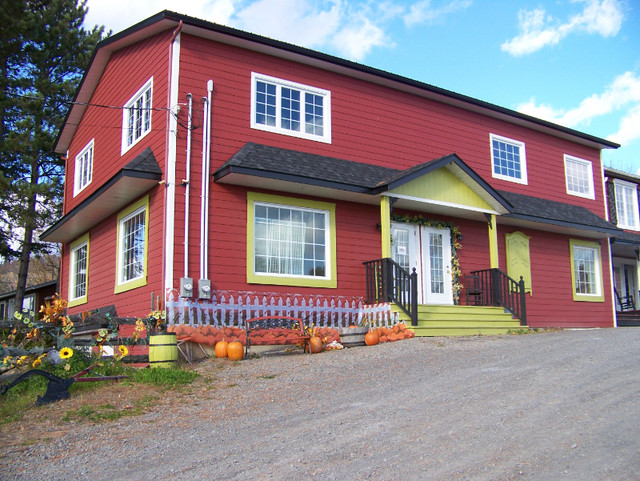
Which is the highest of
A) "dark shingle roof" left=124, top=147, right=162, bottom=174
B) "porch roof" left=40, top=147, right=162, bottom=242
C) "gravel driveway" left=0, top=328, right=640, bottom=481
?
"dark shingle roof" left=124, top=147, right=162, bottom=174

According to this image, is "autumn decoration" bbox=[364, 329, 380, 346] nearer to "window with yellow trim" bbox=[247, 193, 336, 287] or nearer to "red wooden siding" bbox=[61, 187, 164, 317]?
"window with yellow trim" bbox=[247, 193, 336, 287]

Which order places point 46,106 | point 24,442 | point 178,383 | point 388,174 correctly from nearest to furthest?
1. point 24,442
2. point 178,383
3. point 388,174
4. point 46,106

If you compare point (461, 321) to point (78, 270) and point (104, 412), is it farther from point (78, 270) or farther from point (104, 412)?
point (78, 270)

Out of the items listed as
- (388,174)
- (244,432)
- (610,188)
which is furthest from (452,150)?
(244,432)

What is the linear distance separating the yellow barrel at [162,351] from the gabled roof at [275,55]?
20.3ft

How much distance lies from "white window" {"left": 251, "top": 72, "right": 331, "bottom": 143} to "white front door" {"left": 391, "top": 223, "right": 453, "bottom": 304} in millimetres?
2860

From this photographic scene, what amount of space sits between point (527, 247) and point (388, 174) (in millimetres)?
5193

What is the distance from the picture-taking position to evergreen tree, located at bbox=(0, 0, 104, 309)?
2266cm

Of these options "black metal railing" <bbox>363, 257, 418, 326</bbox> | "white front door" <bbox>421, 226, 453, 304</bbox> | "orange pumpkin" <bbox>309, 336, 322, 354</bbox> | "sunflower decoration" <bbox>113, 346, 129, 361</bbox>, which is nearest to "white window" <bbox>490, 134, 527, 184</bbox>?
"white front door" <bbox>421, 226, 453, 304</bbox>

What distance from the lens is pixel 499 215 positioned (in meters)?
15.3

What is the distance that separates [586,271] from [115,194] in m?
13.6

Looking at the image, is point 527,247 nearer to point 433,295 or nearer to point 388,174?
point 433,295

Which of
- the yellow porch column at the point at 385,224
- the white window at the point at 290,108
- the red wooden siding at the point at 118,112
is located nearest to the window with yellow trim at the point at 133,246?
the red wooden siding at the point at 118,112

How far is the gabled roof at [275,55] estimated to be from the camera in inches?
484
